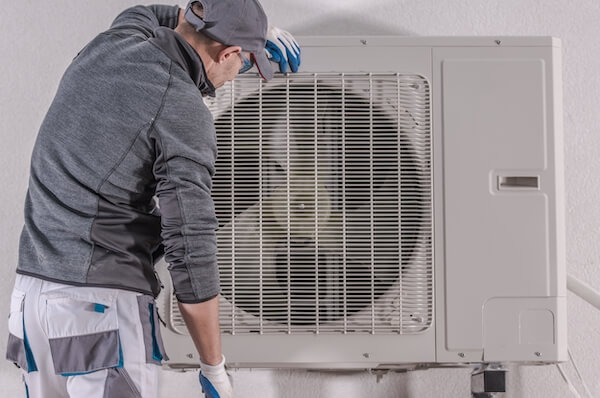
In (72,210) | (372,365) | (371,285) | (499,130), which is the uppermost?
(499,130)

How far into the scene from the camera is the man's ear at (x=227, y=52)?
0.94 meters

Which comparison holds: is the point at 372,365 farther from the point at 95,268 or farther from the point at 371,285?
the point at 95,268

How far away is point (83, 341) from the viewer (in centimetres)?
85

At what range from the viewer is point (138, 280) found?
2.99ft

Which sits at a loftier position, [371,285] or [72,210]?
[72,210]

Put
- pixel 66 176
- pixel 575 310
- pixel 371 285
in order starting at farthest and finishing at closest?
pixel 575 310 < pixel 371 285 < pixel 66 176

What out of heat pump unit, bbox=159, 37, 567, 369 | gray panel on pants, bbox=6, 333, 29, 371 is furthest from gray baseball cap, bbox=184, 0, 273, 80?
gray panel on pants, bbox=6, 333, 29, 371

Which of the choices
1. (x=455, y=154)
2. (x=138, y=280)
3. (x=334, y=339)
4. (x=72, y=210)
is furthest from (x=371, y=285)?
(x=72, y=210)

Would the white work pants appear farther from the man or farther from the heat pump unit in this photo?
the heat pump unit

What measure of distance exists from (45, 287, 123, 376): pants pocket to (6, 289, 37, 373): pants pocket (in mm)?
45

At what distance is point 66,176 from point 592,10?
1115 mm

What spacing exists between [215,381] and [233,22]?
20.5 inches

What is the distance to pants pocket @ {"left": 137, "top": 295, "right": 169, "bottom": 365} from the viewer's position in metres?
Result: 0.89

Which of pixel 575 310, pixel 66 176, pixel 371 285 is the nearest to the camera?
pixel 66 176
